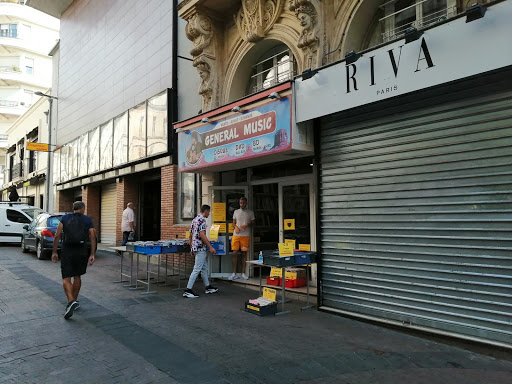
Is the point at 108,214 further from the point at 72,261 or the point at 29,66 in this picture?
the point at 29,66

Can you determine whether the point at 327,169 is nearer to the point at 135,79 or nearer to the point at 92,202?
the point at 135,79

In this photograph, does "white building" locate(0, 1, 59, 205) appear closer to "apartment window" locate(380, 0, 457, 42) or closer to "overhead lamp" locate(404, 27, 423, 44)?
"apartment window" locate(380, 0, 457, 42)

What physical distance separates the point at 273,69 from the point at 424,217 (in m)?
5.42

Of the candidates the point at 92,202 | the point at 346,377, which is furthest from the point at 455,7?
the point at 92,202

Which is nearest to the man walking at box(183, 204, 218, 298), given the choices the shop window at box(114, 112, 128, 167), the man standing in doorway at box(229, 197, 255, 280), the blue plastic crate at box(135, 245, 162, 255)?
the blue plastic crate at box(135, 245, 162, 255)

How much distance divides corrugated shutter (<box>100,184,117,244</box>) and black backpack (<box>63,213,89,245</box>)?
1096cm

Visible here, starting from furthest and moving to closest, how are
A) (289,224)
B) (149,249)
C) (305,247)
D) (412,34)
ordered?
(289,224)
(305,247)
(149,249)
(412,34)

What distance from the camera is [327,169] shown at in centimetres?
647

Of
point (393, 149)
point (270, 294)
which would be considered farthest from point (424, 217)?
point (270, 294)

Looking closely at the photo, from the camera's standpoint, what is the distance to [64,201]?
2180 centimetres

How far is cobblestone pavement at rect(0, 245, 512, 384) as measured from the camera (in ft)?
12.4

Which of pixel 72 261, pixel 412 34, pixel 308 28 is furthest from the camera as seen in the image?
pixel 308 28

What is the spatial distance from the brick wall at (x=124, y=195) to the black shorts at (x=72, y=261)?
8595 mm

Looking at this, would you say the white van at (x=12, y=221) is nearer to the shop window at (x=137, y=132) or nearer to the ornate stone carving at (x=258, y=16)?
the shop window at (x=137, y=132)
